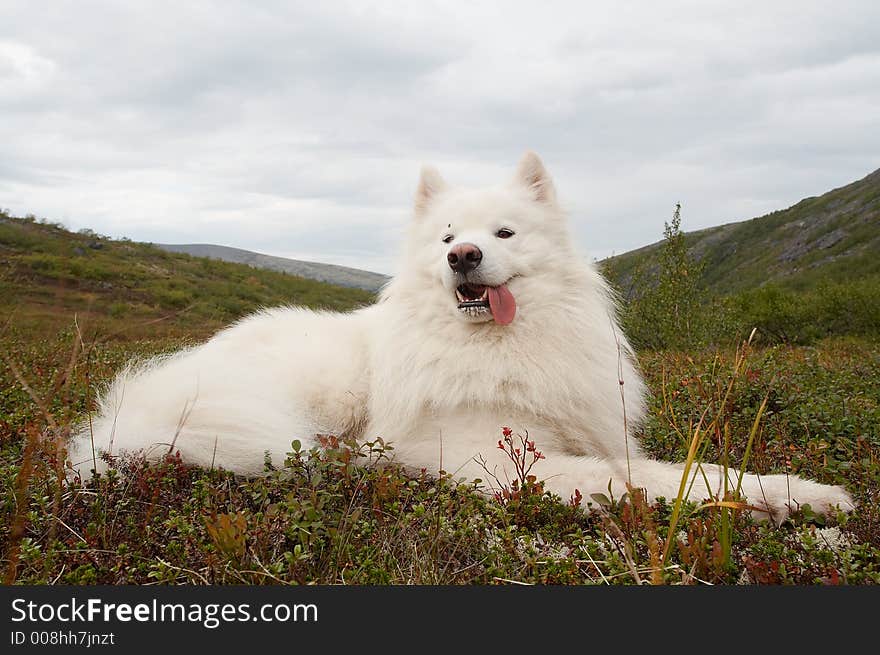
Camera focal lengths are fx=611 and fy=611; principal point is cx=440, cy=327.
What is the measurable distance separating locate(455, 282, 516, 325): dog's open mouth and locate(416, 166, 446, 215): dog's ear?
1011mm

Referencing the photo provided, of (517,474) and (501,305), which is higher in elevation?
(501,305)

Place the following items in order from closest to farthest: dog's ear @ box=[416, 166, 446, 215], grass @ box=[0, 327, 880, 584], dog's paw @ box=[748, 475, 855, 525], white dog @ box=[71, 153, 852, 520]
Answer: grass @ box=[0, 327, 880, 584], dog's paw @ box=[748, 475, 855, 525], white dog @ box=[71, 153, 852, 520], dog's ear @ box=[416, 166, 446, 215]

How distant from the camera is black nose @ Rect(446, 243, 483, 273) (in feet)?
12.7

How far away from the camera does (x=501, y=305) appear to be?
4.01 m

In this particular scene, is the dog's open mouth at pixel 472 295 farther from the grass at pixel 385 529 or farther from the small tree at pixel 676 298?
the small tree at pixel 676 298

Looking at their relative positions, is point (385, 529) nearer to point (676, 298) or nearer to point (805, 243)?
point (676, 298)

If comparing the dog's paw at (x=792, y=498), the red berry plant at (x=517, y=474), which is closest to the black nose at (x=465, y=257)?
the red berry plant at (x=517, y=474)

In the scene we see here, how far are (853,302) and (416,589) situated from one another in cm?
2369

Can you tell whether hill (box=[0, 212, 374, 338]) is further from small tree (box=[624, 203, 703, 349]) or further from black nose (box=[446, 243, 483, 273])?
black nose (box=[446, 243, 483, 273])

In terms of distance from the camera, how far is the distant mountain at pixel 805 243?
8406cm

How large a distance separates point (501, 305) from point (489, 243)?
41 cm

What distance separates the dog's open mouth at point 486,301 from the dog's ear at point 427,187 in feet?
3.32

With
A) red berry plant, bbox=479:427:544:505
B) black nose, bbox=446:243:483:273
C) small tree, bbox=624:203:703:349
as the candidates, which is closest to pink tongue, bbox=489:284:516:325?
black nose, bbox=446:243:483:273

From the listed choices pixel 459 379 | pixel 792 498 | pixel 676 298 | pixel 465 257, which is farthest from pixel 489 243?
pixel 676 298
